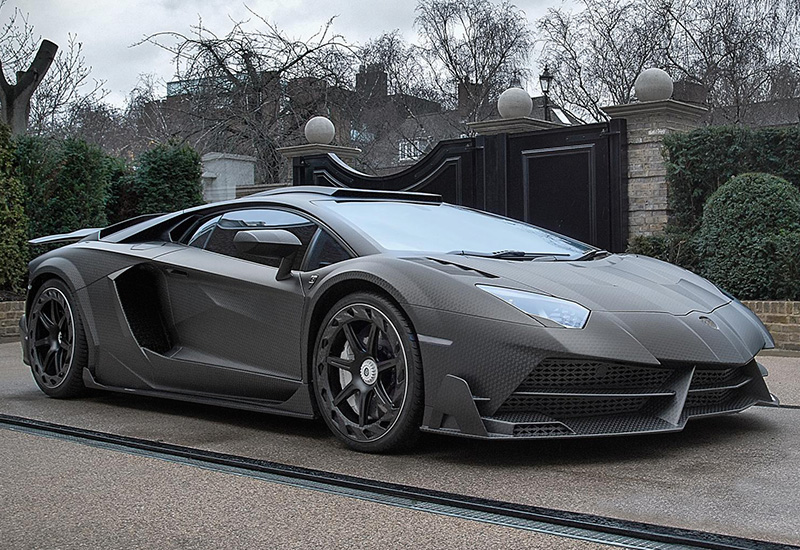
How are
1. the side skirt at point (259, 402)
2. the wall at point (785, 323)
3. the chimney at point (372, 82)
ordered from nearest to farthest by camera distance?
the side skirt at point (259, 402) < the wall at point (785, 323) < the chimney at point (372, 82)

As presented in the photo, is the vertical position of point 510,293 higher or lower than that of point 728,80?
lower

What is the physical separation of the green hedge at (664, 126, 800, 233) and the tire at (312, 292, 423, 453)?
7.72 meters

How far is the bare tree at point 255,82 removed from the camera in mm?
21141

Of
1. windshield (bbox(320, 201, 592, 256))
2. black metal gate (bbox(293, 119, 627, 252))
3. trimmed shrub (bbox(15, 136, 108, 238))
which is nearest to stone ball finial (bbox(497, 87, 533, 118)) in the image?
black metal gate (bbox(293, 119, 627, 252))

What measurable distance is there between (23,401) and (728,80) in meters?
26.3

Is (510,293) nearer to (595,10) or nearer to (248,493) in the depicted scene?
(248,493)

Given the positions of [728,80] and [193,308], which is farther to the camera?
[728,80]

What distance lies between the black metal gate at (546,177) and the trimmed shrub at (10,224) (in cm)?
516

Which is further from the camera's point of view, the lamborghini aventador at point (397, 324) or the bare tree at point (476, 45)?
the bare tree at point (476, 45)

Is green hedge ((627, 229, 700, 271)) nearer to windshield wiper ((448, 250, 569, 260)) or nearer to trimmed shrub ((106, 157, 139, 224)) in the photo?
windshield wiper ((448, 250, 569, 260))

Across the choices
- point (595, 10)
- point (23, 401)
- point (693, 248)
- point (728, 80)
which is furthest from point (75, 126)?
point (23, 401)

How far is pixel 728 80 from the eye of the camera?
93.3ft

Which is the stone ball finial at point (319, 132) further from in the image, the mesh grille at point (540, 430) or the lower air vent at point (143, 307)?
the mesh grille at point (540, 430)

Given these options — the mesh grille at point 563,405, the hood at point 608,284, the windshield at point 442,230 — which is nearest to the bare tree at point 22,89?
the windshield at point 442,230
